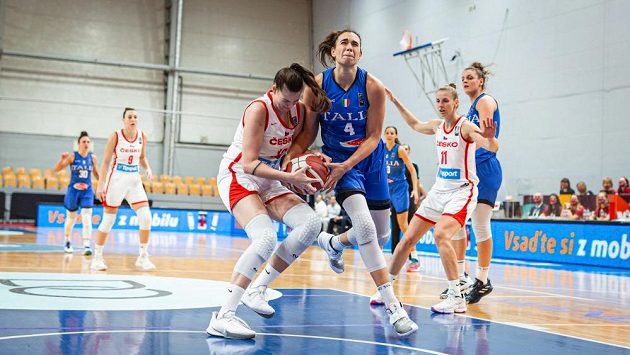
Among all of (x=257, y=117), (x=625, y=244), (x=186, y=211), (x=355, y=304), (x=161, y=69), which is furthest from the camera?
(x=161, y=69)

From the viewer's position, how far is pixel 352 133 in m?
5.08

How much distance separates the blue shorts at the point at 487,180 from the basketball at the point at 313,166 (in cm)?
242

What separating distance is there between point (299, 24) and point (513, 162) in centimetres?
1361

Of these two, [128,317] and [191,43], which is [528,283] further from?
[191,43]

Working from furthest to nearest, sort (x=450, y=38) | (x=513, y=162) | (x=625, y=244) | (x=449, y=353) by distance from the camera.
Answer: (x=450, y=38) < (x=513, y=162) < (x=625, y=244) < (x=449, y=353)

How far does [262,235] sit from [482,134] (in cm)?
240

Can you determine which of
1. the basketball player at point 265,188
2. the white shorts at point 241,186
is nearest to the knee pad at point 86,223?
the basketball player at point 265,188

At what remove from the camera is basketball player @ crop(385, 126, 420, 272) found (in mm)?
10070

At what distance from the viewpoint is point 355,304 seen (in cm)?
612

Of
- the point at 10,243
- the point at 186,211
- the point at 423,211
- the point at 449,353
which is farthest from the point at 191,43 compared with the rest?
the point at 449,353

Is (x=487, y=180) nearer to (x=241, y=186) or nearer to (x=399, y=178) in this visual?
(x=241, y=186)

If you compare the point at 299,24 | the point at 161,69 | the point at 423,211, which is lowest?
the point at 423,211

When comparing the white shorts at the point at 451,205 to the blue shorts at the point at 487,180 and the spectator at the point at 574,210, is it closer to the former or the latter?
the blue shorts at the point at 487,180

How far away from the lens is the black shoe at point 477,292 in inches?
261
